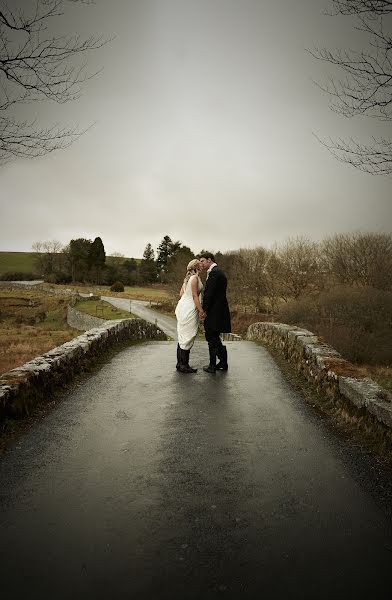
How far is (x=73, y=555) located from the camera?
2.19 m

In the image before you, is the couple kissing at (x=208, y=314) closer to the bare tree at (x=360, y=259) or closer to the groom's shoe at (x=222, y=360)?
the groom's shoe at (x=222, y=360)

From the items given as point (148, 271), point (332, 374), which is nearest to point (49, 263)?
point (148, 271)

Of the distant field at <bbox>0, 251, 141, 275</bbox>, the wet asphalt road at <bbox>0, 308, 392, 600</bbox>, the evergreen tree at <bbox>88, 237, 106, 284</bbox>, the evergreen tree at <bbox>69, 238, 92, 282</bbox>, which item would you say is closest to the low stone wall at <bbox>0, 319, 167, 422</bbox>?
the wet asphalt road at <bbox>0, 308, 392, 600</bbox>

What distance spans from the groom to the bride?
0.46 ft

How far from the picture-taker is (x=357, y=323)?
63.2 ft

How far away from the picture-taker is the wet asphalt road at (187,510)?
6.63 ft

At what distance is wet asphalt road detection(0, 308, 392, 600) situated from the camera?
6.63 ft

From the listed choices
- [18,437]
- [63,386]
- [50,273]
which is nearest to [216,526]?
[18,437]

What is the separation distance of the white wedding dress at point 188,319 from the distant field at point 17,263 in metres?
105

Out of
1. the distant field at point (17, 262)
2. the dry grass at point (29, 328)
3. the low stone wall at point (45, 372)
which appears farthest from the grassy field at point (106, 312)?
the distant field at point (17, 262)

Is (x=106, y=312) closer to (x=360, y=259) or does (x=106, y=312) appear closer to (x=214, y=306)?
(x=360, y=259)

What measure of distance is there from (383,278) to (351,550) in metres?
26.7

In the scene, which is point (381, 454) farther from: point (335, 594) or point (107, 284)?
point (107, 284)

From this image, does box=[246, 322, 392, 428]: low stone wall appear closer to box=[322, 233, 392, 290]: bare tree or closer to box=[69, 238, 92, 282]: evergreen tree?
box=[322, 233, 392, 290]: bare tree
